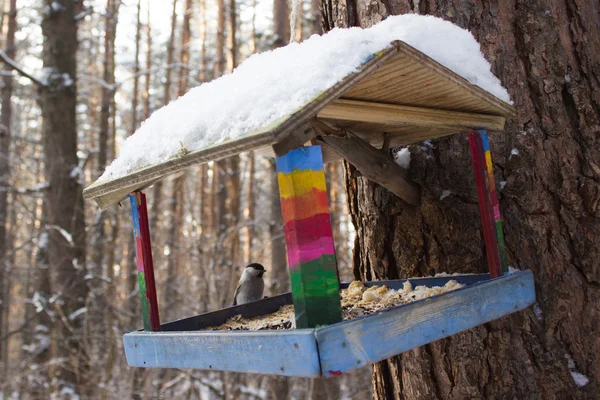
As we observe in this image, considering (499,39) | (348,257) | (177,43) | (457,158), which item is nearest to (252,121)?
(457,158)

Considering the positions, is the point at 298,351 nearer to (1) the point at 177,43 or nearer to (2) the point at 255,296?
(2) the point at 255,296

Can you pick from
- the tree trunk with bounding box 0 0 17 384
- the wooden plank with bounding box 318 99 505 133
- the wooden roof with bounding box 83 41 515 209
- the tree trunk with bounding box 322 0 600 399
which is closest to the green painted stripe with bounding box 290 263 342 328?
the wooden roof with bounding box 83 41 515 209

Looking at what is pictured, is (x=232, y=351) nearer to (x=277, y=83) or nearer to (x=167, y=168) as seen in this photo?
(x=167, y=168)

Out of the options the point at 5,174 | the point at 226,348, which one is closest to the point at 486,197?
the point at 226,348

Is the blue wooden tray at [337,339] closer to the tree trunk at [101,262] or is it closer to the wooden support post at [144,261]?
the wooden support post at [144,261]

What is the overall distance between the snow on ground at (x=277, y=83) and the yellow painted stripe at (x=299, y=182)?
135mm

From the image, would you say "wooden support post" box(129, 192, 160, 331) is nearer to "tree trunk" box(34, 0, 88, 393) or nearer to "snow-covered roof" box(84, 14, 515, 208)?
"snow-covered roof" box(84, 14, 515, 208)

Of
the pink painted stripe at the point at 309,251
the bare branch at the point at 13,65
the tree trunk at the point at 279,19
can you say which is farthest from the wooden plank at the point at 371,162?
the tree trunk at the point at 279,19

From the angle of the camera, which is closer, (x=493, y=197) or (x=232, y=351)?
(x=232, y=351)

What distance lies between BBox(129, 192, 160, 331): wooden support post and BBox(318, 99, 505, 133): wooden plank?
0.74m

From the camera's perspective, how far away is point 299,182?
4.09 ft

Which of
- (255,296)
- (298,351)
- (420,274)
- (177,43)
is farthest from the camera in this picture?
(177,43)

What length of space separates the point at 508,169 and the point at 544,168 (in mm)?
126

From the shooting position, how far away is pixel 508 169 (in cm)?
205
